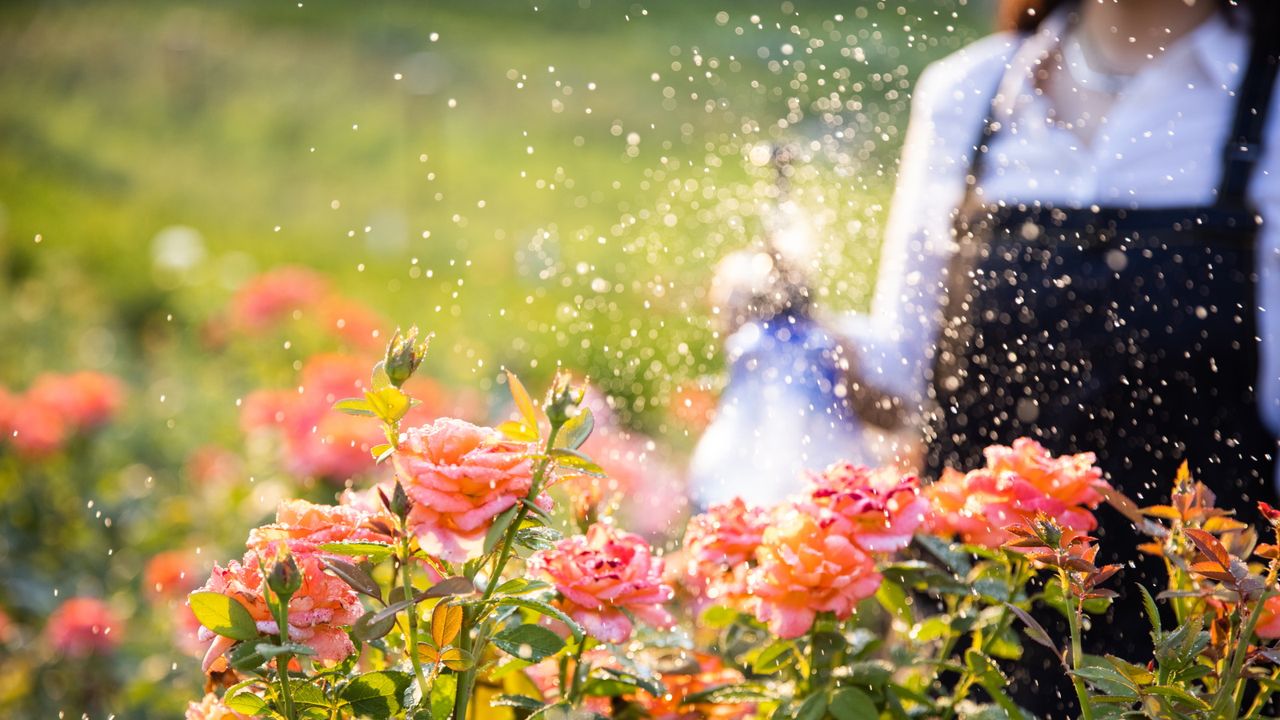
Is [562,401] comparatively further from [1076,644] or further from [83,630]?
[83,630]

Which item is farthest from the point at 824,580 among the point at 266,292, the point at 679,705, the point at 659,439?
the point at 266,292

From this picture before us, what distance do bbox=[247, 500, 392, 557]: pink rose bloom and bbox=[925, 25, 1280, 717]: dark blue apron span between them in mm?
813

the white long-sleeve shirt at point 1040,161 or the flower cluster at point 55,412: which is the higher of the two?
the white long-sleeve shirt at point 1040,161

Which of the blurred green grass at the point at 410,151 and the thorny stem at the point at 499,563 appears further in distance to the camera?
the blurred green grass at the point at 410,151

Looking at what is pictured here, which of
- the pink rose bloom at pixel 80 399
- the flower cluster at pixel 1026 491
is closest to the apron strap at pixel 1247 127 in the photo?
the flower cluster at pixel 1026 491

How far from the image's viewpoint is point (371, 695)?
732 mm

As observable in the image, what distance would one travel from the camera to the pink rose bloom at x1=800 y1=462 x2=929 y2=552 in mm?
815

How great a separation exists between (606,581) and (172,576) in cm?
136

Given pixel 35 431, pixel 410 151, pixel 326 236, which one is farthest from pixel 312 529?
pixel 410 151

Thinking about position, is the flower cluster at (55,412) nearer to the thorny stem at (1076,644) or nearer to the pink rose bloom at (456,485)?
the pink rose bloom at (456,485)

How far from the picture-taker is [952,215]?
1.57 meters

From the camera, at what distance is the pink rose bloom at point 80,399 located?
7.27 feet

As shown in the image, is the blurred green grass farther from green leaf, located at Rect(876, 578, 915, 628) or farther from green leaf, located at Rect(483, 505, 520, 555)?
green leaf, located at Rect(483, 505, 520, 555)

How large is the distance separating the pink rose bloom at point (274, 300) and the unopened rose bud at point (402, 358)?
2.13m
